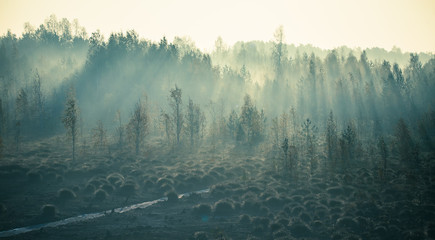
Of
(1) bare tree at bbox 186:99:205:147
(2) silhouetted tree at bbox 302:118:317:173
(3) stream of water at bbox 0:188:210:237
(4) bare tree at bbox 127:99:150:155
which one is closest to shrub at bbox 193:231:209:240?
(3) stream of water at bbox 0:188:210:237

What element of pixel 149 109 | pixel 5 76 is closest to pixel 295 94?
pixel 149 109

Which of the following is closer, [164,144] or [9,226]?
[9,226]

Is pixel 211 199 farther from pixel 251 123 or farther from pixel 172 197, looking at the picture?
pixel 251 123

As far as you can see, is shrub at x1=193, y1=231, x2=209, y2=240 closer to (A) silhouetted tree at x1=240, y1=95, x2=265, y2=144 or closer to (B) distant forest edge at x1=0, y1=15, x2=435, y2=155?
(A) silhouetted tree at x1=240, y1=95, x2=265, y2=144

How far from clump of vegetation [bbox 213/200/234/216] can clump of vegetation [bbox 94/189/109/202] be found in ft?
46.7

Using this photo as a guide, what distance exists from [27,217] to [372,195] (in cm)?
3696

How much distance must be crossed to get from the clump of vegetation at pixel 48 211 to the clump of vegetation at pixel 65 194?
4.64 metres

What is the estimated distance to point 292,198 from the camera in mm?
35469

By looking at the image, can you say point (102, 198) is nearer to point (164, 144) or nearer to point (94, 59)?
point (164, 144)

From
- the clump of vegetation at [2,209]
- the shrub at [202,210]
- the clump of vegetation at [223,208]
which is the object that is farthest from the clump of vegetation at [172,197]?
the clump of vegetation at [2,209]

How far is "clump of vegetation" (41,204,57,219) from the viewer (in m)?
29.6

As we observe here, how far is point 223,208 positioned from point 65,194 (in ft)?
63.4

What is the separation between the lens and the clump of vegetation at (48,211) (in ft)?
Answer: 97.2

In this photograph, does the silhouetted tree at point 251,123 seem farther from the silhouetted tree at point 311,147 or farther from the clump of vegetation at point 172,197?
the clump of vegetation at point 172,197
